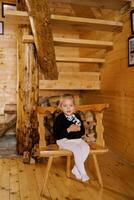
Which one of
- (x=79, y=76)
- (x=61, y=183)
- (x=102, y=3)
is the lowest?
(x=61, y=183)

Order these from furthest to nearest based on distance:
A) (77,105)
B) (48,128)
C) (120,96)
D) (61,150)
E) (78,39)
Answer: (48,128) < (120,96) < (78,39) < (77,105) < (61,150)

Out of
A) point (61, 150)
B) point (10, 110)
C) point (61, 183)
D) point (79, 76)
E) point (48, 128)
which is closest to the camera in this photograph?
point (61, 150)

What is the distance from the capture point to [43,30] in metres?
2.26

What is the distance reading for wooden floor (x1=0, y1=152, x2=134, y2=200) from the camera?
A: 196cm

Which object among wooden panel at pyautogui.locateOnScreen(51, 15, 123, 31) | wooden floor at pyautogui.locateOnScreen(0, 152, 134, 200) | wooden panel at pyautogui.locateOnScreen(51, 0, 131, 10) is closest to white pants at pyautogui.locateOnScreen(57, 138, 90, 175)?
wooden floor at pyautogui.locateOnScreen(0, 152, 134, 200)

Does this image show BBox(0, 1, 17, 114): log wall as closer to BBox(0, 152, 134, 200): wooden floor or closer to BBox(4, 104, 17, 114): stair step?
BBox(4, 104, 17, 114): stair step

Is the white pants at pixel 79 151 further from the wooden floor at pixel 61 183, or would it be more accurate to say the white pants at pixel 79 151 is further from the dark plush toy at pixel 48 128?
the dark plush toy at pixel 48 128

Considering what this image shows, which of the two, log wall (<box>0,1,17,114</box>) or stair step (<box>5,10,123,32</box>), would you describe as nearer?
stair step (<box>5,10,123,32</box>)

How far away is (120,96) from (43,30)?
114cm

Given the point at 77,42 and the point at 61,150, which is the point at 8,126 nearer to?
the point at 77,42

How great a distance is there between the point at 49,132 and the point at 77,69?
148 centimetres

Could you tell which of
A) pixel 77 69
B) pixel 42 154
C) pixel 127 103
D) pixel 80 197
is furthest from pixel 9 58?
pixel 80 197

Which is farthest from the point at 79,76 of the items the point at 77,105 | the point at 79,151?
the point at 79,151

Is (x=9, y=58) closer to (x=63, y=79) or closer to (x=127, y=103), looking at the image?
(x=63, y=79)
